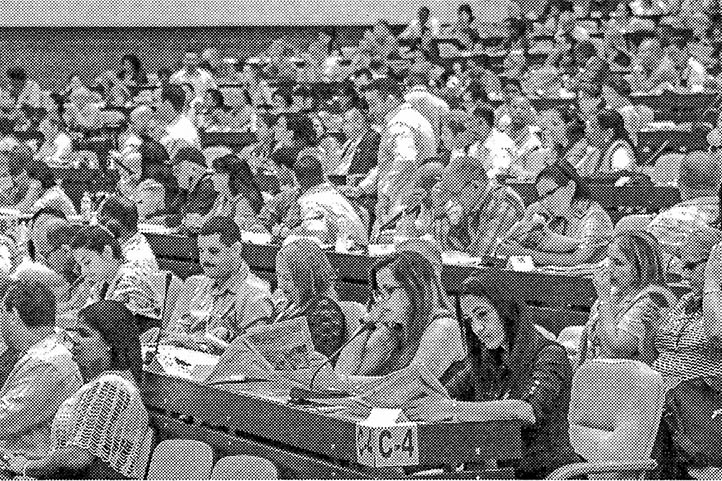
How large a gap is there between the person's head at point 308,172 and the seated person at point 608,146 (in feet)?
4.75

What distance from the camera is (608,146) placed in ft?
30.0

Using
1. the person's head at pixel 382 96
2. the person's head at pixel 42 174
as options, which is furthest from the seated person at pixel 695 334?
the person's head at pixel 42 174

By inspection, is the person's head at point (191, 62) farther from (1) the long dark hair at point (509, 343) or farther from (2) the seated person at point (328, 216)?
(1) the long dark hair at point (509, 343)

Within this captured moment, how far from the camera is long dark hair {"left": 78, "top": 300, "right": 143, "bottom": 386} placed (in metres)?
5.00

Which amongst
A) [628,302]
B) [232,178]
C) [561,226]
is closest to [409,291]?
[628,302]

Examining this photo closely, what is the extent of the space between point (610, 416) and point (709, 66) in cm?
797

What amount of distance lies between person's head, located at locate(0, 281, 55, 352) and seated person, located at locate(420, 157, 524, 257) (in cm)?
215

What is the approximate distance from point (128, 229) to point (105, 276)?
70 centimetres

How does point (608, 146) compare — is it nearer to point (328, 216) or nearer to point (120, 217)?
point (328, 216)

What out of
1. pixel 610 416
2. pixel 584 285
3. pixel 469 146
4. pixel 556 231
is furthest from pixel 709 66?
pixel 610 416

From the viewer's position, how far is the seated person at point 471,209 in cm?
744

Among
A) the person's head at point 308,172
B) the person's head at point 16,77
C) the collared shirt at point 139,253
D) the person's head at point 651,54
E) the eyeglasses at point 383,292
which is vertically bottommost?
the collared shirt at point 139,253

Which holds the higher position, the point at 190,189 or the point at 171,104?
the point at 171,104

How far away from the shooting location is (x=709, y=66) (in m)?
11.7
